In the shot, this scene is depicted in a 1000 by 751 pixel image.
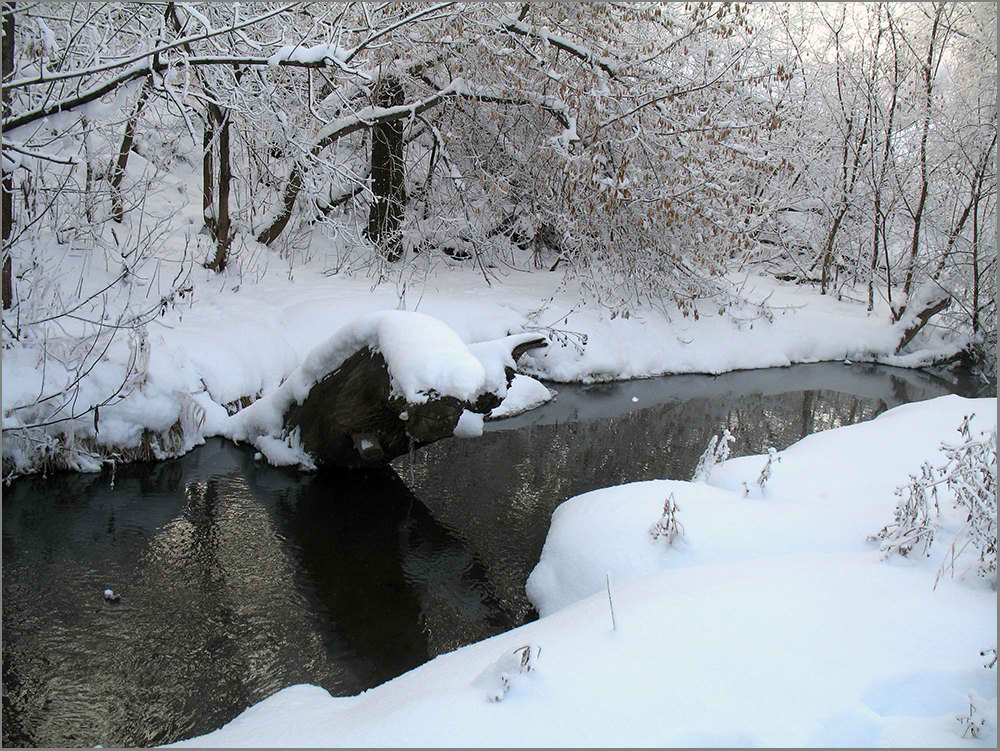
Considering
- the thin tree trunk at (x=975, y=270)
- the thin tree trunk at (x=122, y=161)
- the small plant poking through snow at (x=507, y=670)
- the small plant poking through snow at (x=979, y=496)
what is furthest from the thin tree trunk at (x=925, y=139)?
the small plant poking through snow at (x=507, y=670)

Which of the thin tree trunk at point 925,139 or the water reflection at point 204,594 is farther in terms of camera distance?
the thin tree trunk at point 925,139

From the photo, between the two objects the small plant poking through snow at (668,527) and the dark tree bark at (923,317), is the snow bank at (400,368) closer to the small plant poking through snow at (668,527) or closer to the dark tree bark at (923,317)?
the small plant poking through snow at (668,527)

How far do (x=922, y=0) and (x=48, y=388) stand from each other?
17.3 meters

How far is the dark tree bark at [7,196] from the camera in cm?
704

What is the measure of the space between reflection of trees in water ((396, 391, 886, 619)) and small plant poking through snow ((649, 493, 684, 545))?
42.3 inches

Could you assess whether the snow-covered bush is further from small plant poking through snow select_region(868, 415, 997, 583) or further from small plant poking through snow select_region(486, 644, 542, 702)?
small plant poking through snow select_region(486, 644, 542, 702)

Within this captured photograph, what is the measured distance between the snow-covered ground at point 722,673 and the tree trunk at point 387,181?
10.4 metres

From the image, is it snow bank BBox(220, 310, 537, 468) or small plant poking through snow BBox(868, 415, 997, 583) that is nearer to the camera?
small plant poking through snow BBox(868, 415, 997, 583)

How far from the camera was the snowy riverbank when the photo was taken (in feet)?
24.1

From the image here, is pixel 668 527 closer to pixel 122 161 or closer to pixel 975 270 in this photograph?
pixel 122 161

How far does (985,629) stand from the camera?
3.20m

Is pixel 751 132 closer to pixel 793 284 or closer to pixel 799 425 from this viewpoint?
pixel 799 425

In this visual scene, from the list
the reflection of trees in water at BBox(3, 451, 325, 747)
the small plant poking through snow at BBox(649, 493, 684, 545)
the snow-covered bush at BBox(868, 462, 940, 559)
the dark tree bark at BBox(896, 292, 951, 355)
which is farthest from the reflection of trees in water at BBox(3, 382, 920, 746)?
the dark tree bark at BBox(896, 292, 951, 355)

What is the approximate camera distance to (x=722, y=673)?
2963 mm
